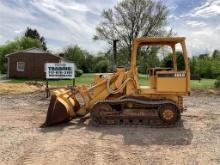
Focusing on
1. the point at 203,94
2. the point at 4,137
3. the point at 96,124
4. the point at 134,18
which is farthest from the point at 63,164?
the point at 134,18

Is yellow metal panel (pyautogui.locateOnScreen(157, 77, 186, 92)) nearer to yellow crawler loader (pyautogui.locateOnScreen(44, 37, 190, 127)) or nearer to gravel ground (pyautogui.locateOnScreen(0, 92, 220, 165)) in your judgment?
yellow crawler loader (pyautogui.locateOnScreen(44, 37, 190, 127))

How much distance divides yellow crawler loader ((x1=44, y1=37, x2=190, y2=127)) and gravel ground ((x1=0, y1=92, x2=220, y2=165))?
0.33m

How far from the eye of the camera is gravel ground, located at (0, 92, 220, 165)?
7780mm

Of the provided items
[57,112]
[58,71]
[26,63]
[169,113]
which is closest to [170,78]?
[169,113]

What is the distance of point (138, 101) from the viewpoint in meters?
11.5

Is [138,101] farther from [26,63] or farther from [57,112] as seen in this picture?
[26,63]

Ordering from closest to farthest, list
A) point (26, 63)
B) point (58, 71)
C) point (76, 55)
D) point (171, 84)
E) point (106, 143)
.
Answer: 1. point (106, 143)
2. point (171, 84)
3. point (58, 71)
4. point (26, 63)
5. point (76, 55)

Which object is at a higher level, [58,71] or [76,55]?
[76,55]

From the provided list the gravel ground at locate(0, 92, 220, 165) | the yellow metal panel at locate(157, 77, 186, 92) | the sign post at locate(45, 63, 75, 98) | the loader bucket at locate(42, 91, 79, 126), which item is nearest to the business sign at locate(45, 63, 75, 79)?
the sign post at locate(45, 63, 75, 98)

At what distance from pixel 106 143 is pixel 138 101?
2.60 meters

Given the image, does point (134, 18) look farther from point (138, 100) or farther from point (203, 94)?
point (138, 100)

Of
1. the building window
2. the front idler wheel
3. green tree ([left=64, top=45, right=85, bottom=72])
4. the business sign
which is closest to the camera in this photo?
the front idler wheel

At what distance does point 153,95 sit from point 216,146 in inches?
129

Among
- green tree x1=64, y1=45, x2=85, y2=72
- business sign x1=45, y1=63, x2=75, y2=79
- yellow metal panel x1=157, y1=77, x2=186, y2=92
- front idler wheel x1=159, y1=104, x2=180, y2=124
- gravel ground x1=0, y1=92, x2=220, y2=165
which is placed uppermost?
green tree x1=64, y1=45, x2=85, y2=72
